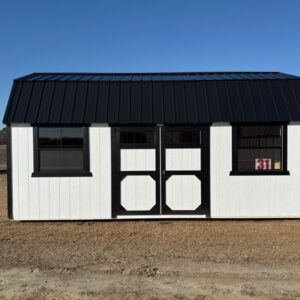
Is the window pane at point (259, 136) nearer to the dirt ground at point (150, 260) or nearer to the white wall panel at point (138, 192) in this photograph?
the dirt ground at point (150, 260)

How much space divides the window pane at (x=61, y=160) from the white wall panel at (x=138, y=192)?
1279mm

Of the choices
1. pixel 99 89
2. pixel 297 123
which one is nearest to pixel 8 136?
pixel 99 89

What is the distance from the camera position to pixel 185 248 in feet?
20.4

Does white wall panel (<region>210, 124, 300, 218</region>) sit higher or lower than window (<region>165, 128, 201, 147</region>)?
lower

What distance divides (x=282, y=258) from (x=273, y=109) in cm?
430

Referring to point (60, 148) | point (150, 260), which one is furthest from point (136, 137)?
point (150, 260)

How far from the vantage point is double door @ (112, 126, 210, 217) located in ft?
27.9

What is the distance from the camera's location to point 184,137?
28.1ft

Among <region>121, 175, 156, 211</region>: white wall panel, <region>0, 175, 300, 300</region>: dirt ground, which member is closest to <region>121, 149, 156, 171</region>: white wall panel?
<region>121, 175, 156, 211</region>: white wall panel

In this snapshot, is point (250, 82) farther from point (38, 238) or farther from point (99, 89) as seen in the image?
point (38, 238)

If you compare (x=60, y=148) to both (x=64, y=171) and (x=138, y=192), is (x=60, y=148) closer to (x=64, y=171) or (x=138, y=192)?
(x=64, y=171)

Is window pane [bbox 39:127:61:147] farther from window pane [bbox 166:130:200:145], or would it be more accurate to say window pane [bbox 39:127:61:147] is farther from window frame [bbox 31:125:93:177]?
window pane [bbox 166:130:200:145]

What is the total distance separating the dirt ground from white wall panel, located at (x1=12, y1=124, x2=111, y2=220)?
0.31 m

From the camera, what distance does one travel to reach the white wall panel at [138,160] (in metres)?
8.48
